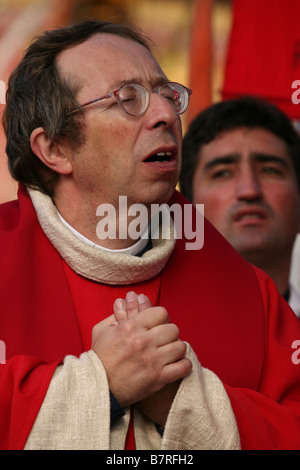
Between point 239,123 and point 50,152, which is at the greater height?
point 239,123

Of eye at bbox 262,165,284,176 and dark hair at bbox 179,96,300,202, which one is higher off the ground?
dark hair at bbox 179,96,300,202

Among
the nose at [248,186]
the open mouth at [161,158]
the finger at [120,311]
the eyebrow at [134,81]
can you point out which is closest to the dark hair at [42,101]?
the eyebrow at [134,81]

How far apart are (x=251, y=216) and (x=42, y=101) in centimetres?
154

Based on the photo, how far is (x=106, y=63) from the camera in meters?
2.42

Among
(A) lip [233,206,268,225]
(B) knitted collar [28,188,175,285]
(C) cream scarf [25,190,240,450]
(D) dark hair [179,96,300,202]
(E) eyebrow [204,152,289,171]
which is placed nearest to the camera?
(C) cream scarf [25,190,240,450]

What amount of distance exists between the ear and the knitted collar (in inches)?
4.0

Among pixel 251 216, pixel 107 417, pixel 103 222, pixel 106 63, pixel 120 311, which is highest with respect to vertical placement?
pixel 106 63

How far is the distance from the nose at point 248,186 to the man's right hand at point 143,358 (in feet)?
6.02

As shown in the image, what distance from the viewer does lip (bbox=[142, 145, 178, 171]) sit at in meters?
2.33

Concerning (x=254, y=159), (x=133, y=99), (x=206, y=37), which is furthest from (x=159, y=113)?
(x=206, y=37)

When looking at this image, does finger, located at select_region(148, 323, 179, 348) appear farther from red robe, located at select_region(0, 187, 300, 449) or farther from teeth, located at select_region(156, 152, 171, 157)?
teeth, located at select_region(156, 152, 171, 157)

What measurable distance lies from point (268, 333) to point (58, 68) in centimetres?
100

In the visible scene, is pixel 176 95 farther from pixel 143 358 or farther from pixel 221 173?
pixel 221 173

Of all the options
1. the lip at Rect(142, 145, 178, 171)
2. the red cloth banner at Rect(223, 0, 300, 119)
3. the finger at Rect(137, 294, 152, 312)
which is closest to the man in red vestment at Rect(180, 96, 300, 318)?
the red cloth banner at Rect(223, 0, 300, 119)
